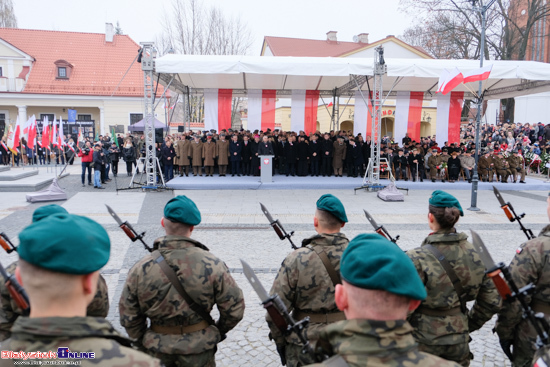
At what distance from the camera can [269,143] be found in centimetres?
1756

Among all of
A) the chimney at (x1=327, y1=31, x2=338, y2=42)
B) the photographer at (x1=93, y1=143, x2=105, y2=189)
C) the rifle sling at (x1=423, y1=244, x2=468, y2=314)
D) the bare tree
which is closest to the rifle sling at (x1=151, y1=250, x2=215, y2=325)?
the rifle sling at (x1=423, y1=244, x2=468, y2=314)

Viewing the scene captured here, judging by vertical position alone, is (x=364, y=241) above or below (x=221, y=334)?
above

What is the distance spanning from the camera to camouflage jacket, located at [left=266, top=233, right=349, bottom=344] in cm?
313

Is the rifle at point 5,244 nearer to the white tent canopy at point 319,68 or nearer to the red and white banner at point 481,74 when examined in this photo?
the white tent canopy at point 319,68

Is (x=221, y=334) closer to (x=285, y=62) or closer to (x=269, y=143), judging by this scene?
(x=285, y=62)

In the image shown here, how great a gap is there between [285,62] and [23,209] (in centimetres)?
952

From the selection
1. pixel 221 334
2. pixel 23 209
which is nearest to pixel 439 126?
pixel 23 209

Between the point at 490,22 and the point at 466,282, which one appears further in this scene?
the point at 490,22

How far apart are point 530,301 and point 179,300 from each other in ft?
8.08

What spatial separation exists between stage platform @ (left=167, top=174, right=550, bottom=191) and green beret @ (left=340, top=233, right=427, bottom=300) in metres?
14.9

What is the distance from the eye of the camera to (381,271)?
1.62 m

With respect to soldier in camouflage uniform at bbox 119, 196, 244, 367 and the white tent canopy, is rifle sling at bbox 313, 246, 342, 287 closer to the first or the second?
soldier in camouflage uniform at bbox 119, 196, 244, 367

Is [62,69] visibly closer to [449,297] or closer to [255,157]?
[255,157]

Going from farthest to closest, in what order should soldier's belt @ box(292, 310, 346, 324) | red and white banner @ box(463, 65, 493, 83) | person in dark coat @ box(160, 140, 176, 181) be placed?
person in dark coat @ box(160, 140, 176, 181) → red and white banner @ box(463, 65, 493, 83) → soldier's belt @ box(292, 310, 346, 324)
